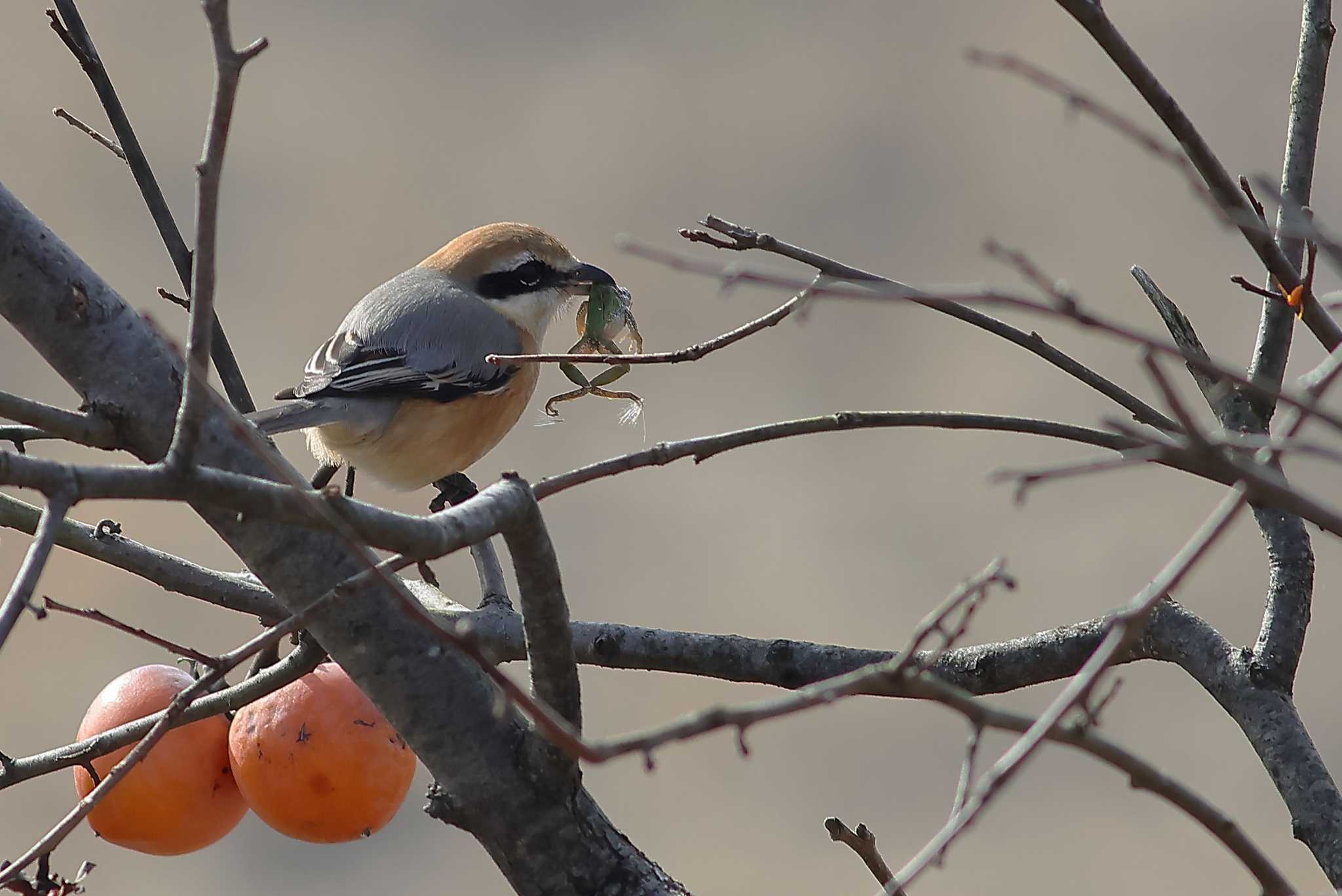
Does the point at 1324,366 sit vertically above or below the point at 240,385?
below

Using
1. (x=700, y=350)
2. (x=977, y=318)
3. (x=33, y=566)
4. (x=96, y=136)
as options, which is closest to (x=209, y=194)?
(x=33, y=566)

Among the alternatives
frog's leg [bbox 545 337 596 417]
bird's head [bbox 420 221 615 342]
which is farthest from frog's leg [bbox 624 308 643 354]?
bird's head [bbox 420 221 615 342]

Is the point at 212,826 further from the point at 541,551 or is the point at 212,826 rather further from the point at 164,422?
the point at 541,551

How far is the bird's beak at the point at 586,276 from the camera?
425 centimetres

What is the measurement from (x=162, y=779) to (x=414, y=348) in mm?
2291

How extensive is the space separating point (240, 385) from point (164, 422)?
0.79 meters

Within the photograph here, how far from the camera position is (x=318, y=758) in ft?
6.61

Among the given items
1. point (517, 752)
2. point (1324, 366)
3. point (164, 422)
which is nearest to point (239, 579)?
point (164, 422)

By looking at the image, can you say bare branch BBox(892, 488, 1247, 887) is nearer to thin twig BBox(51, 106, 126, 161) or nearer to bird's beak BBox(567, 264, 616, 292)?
thin twig BBox(51, 106, 126, 161)

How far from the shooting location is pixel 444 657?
167cm

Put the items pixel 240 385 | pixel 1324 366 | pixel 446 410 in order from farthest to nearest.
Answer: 1. pixel 446 410
2. pixel 240 385
3. pixel 1324 366

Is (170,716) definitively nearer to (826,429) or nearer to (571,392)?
(826,429)

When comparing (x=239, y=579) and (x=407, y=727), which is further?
(x=239, y=579)

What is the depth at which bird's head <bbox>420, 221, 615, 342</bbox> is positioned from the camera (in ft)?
14.7
